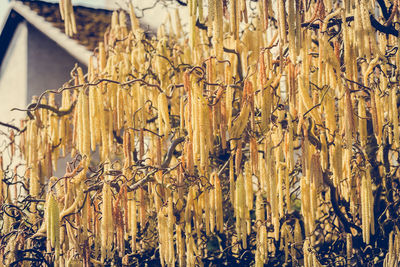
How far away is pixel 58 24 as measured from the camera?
312 inches

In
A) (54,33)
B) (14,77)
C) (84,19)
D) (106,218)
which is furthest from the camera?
(84,19)

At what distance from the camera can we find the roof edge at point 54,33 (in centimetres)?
751

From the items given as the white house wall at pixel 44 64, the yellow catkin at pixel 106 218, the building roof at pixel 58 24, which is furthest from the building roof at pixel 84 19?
the yellow catkin at pixel 106 218

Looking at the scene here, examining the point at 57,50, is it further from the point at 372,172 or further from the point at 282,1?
the point at 282,1

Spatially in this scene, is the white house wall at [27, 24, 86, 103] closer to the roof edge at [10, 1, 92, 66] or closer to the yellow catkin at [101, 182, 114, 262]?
the roof edge at [10, 1, 92, 66]

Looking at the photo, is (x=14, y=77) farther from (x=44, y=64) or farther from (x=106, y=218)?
(x=106, y=218)

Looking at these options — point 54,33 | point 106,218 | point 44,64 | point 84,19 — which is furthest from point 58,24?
point 106,218

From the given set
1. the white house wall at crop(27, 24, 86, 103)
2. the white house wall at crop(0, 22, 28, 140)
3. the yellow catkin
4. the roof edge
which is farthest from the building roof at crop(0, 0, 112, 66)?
the yellow catkin

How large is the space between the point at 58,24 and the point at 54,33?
0.29 m

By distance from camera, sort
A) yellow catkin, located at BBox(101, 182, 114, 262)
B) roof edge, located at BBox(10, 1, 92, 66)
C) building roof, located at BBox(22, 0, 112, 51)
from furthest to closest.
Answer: building roof, located at BBox(22, 0, 112, 51) < roof edge, located at BBox(10, 1, 92, 66) < yellow catkin, located at BBox(101, 182, 114, 262)

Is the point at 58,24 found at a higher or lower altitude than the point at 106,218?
higher

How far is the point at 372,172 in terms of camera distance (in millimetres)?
4590

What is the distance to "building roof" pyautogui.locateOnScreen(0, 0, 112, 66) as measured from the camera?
7.65 metres

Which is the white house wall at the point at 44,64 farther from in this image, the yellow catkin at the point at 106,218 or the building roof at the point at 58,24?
the yellow catkin at the point at 106,218
